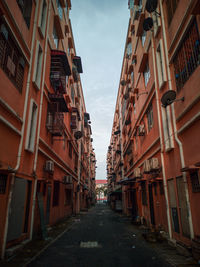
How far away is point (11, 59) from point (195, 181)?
27.4 ft

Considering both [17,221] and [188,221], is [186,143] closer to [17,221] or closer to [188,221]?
[188,221]

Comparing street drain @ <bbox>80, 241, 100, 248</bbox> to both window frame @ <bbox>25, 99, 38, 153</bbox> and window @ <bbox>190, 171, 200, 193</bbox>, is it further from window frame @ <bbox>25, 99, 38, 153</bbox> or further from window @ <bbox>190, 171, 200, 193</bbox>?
window frame @ <bbox>25, 99, 38, 153</bbox>

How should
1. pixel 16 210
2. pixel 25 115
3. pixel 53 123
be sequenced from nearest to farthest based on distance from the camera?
pixel 16 210, pixel 25 115, pixel 53 123

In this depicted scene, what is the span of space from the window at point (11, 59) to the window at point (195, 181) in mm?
7724

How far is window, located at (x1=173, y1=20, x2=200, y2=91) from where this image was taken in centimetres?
671

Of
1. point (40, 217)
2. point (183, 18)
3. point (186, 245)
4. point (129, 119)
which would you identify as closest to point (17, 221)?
point (40, 217)

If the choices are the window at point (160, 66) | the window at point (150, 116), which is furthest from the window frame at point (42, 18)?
the window at point (150, 116)

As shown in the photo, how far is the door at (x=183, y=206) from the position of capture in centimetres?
715

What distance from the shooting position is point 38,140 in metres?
10.3

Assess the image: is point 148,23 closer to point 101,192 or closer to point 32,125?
point 32,125

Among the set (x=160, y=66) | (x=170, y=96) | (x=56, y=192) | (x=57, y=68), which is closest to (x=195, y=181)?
(x=170, y=96)

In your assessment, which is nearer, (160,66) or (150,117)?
(160,66)

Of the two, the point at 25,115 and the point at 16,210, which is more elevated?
the point at 25,115

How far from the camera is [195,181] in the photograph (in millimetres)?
6578
